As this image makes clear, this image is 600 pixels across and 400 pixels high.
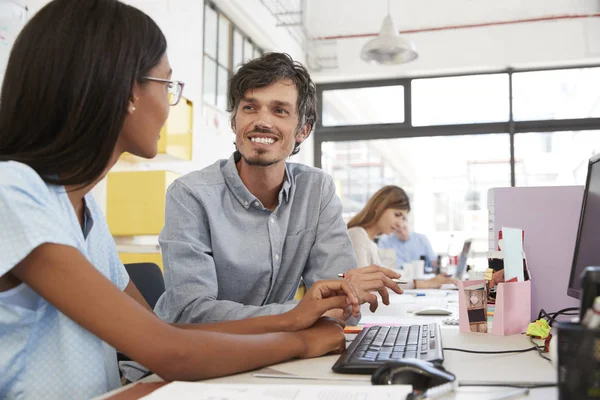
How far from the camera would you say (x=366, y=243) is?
139 inches

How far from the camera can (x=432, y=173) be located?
7.01 m

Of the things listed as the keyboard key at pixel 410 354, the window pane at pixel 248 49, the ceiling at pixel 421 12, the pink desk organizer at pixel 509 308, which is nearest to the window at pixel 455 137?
the ceiling at pixel 421 12

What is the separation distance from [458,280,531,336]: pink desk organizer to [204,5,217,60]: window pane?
143 inches

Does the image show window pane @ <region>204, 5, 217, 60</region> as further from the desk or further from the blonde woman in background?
the desk

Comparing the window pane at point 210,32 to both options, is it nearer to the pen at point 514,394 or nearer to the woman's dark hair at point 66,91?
the woman's dark hair at point 66,91

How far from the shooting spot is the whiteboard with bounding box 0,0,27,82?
2.27 meters

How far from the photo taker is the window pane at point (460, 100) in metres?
6.45

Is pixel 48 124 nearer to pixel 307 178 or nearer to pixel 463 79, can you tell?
pixel 307 178

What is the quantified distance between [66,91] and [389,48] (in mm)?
3792

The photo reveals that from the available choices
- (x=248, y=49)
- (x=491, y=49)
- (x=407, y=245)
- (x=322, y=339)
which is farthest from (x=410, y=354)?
(x=491, y=49)

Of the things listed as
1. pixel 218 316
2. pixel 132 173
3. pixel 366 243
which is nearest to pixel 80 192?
pixel 218 316

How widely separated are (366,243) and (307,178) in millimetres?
1801

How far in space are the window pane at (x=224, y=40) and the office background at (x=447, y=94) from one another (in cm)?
4

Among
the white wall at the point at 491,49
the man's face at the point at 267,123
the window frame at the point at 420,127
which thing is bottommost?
the man's face at the point at 267,123
